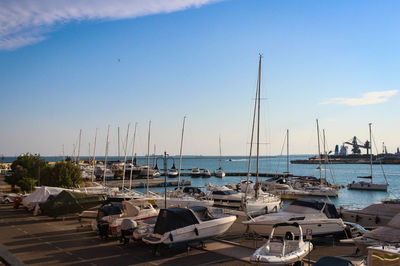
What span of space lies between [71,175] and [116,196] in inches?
360

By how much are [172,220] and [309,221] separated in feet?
24.3

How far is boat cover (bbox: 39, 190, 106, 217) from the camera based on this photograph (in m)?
24.8

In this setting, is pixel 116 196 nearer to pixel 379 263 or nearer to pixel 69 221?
pixel 69 221

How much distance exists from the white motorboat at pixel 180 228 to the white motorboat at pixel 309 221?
2634mm

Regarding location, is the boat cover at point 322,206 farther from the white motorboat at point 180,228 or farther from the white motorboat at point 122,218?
the white motorboat at point 122,218

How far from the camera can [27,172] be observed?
48156 millimetres

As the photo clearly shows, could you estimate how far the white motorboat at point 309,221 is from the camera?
60.5 ft

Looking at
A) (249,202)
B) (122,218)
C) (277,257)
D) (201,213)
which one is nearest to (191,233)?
(201,213)

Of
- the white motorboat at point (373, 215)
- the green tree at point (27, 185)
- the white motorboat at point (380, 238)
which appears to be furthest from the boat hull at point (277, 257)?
the green tree at point (27, 185)

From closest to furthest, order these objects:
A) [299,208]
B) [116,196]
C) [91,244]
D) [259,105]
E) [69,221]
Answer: [91,244]
[299,208]
[69,221]
[259,105]
[116,196]

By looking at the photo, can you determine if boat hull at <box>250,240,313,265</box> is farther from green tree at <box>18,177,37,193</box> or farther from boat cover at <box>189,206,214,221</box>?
green tree at <box>18,177,37,193</box>

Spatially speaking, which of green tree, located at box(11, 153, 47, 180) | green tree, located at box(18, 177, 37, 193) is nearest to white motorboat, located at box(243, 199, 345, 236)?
green tree, located at box(18, 177, 37, 193)

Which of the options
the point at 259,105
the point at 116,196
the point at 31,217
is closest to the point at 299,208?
the point at 259,105

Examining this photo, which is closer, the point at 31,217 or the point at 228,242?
the point at 228,242
